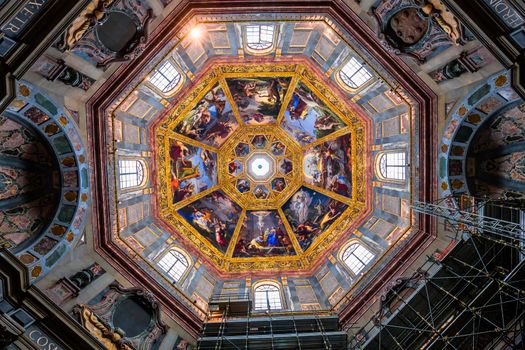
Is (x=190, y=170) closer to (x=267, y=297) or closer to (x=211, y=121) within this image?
(x=211, y=121)

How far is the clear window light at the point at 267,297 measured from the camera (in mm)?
19406

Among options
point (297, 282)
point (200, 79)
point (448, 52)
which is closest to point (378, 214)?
point (297, 282)

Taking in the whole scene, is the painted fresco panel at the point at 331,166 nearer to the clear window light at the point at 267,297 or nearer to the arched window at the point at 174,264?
the clear window light at the point at 267,297

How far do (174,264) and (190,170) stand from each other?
6.87 m

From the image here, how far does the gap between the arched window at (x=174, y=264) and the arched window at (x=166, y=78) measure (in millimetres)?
9012

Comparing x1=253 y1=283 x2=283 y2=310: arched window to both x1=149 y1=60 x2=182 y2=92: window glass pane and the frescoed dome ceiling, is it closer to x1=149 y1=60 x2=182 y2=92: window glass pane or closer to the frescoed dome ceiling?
the frescoed dome ceiling

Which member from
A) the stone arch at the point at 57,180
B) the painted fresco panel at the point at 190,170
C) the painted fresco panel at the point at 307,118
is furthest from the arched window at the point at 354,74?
the stone arch at the point at 57,180

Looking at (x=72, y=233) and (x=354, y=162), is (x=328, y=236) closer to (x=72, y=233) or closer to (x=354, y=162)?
(x=354, y=162)

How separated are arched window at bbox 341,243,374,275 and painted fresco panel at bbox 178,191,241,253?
8.16 m

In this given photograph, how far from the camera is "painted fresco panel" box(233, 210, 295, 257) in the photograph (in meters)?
24.0

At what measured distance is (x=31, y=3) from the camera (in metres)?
10.0

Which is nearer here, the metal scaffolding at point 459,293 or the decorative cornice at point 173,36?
the metal scaffolding at point 459,293

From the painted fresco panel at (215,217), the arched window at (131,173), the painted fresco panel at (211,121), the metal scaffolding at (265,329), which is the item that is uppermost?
the painted fresco panel at (211,121)

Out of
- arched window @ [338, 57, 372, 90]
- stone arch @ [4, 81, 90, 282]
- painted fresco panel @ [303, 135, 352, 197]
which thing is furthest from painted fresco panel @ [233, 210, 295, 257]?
stone arch @ [4, 81, 90, 282]
